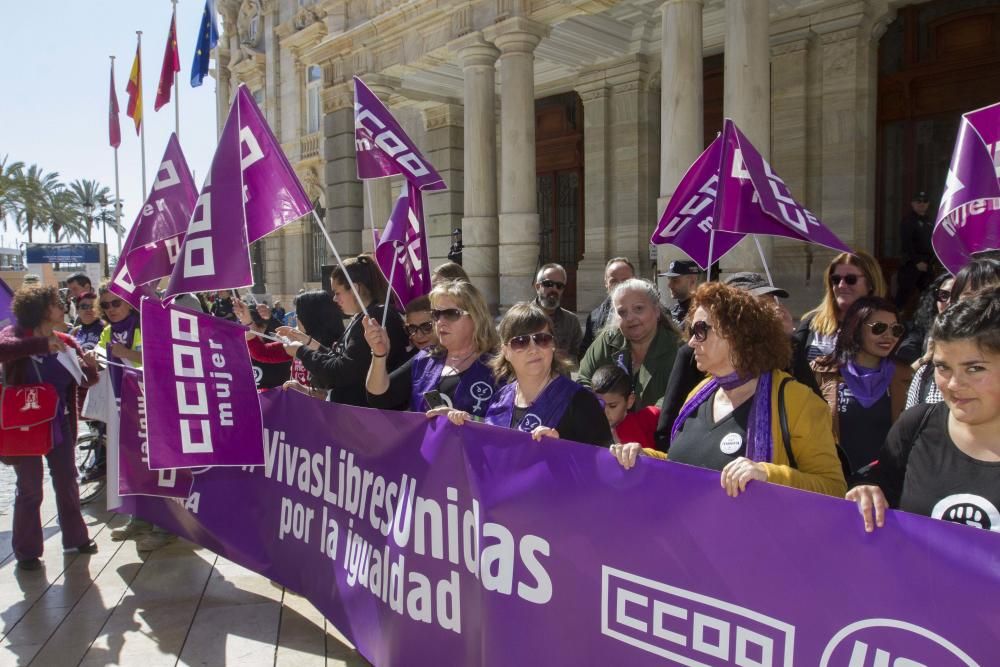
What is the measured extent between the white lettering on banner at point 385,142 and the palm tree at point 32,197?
54.5 meters

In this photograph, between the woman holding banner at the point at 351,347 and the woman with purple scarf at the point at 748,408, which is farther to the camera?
the woman holding banner at the point at 351,347

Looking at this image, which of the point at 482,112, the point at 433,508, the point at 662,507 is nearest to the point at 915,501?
the point at 662,507

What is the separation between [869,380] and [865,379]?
0.02 m

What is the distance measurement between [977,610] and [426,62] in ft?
45.3

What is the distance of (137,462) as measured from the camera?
4.76 metres

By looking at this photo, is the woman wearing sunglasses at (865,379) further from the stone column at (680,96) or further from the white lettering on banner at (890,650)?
the stone column at (680,96)

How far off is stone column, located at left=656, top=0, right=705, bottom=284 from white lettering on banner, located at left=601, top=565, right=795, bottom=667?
24.7 feet

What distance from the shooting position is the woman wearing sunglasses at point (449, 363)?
364 centimetres

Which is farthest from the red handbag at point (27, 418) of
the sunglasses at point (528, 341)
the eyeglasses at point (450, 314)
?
the sunglasses at point (528, 341)

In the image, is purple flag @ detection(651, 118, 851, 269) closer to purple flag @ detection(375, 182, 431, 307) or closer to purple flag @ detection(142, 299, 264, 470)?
purple flag @ detection(375, 182, 431, 307)

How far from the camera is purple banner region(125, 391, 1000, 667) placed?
1.84 metres

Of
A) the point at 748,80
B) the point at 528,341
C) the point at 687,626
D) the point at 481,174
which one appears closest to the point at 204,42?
the point at 481,174

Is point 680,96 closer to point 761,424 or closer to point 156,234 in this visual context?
point 156,234

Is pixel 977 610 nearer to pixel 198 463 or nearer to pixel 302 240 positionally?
pixel 198 463
